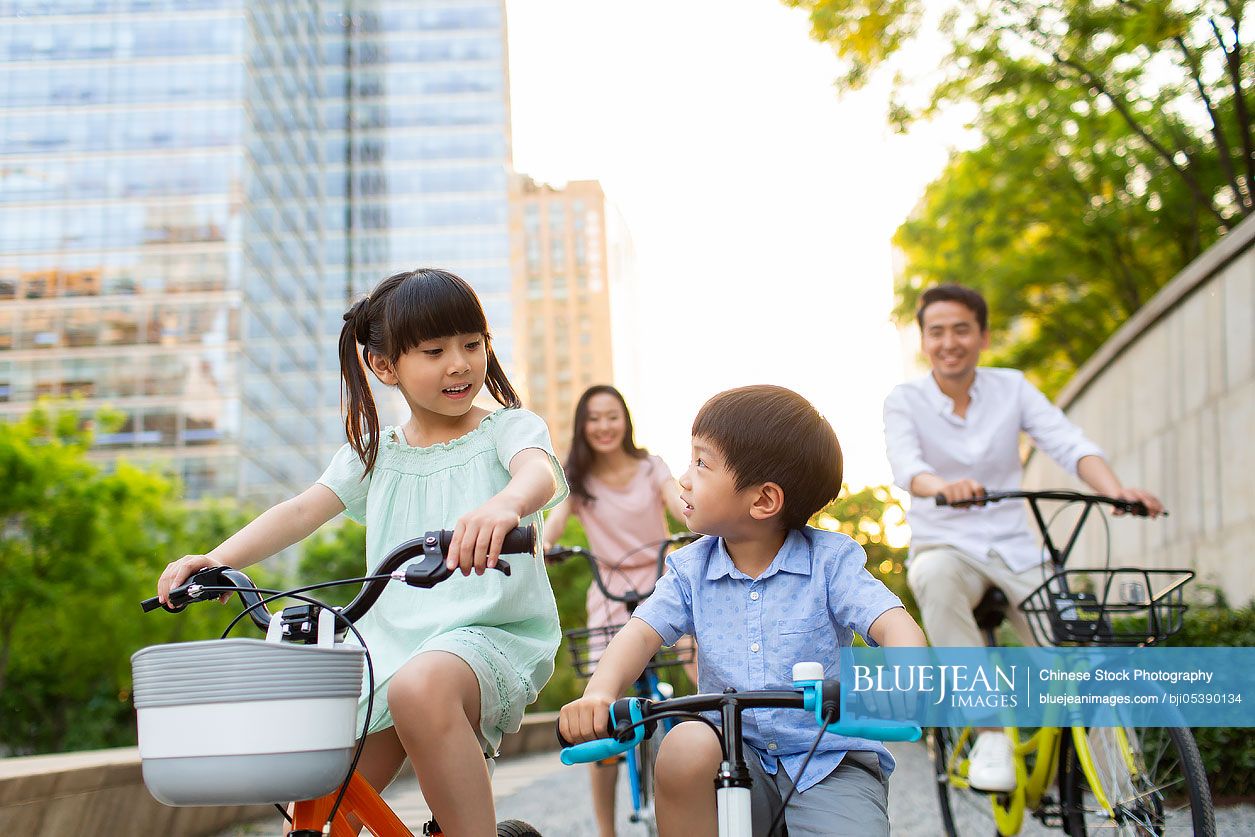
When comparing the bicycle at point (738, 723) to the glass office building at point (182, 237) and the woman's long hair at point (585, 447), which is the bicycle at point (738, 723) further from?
the glass office building at point (182, 237)

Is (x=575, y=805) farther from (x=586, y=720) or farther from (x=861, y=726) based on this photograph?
(x=861, y=726)

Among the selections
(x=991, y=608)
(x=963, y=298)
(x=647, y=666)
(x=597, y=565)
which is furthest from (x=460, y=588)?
(x=963, y=298)

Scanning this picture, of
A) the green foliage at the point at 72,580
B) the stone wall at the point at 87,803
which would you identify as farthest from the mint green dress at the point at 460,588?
the green foliage at the point at 72,580

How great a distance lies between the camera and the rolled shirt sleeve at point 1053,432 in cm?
407

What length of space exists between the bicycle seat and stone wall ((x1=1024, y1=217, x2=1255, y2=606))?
2691mm

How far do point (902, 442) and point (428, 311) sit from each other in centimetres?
214

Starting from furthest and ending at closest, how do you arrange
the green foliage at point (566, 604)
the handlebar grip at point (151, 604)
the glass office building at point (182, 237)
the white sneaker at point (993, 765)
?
the glass office building at point (182, 237) < the green foliage at point (566, 604) < the white sneaker at point (993, 765) < the handlebar grip at point (151, 604)

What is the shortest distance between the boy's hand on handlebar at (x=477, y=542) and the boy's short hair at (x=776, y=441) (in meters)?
0.53

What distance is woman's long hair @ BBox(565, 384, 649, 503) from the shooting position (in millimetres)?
5172

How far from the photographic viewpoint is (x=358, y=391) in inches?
113

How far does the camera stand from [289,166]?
257 ft

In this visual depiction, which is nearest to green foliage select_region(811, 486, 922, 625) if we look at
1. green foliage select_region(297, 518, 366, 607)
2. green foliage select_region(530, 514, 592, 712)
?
green foliage select_region(530, 514, 592, 712)

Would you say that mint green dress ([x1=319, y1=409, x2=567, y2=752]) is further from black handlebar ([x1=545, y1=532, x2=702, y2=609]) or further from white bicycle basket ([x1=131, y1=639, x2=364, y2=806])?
black handlebar ([x1=545, y1=532, x2=702, y2=609])

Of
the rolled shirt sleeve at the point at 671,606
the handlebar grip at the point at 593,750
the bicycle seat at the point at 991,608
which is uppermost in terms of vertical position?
the rolled shirt sleeve at the point at 671,606
